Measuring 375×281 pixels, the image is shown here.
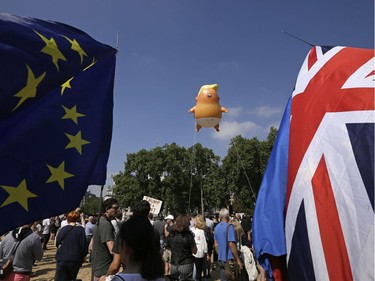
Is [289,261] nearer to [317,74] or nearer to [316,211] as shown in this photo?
[316,211]

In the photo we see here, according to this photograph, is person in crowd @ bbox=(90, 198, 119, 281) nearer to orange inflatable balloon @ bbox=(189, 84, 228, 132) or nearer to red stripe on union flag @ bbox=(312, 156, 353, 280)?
red stripe on union flag @ bbox=(312, 156, 353, 280)

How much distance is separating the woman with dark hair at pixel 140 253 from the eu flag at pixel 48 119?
1162mm

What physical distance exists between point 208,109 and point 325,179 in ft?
40.5

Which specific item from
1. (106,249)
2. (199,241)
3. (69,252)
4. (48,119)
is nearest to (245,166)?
(199,241)

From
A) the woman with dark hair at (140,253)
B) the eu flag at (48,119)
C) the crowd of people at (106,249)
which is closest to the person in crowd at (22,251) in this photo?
the crowd of people at (106,249)

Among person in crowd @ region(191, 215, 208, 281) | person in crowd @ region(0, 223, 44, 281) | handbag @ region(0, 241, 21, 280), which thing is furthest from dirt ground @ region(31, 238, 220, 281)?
handbag @ region(0, 241, 21, 280)

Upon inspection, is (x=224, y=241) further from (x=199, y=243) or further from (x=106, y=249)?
(x=106, y=249)

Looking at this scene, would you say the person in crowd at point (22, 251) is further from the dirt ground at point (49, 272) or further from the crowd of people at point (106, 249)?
the dirt ground at point (49, 272)

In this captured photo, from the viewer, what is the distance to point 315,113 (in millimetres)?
1986

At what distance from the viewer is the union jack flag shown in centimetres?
161

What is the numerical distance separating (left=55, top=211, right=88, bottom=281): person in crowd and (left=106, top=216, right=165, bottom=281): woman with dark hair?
3.93m

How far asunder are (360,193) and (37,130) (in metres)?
2.61

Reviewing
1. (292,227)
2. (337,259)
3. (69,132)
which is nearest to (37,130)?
(69,132)

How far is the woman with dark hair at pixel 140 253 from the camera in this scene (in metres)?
1.85
